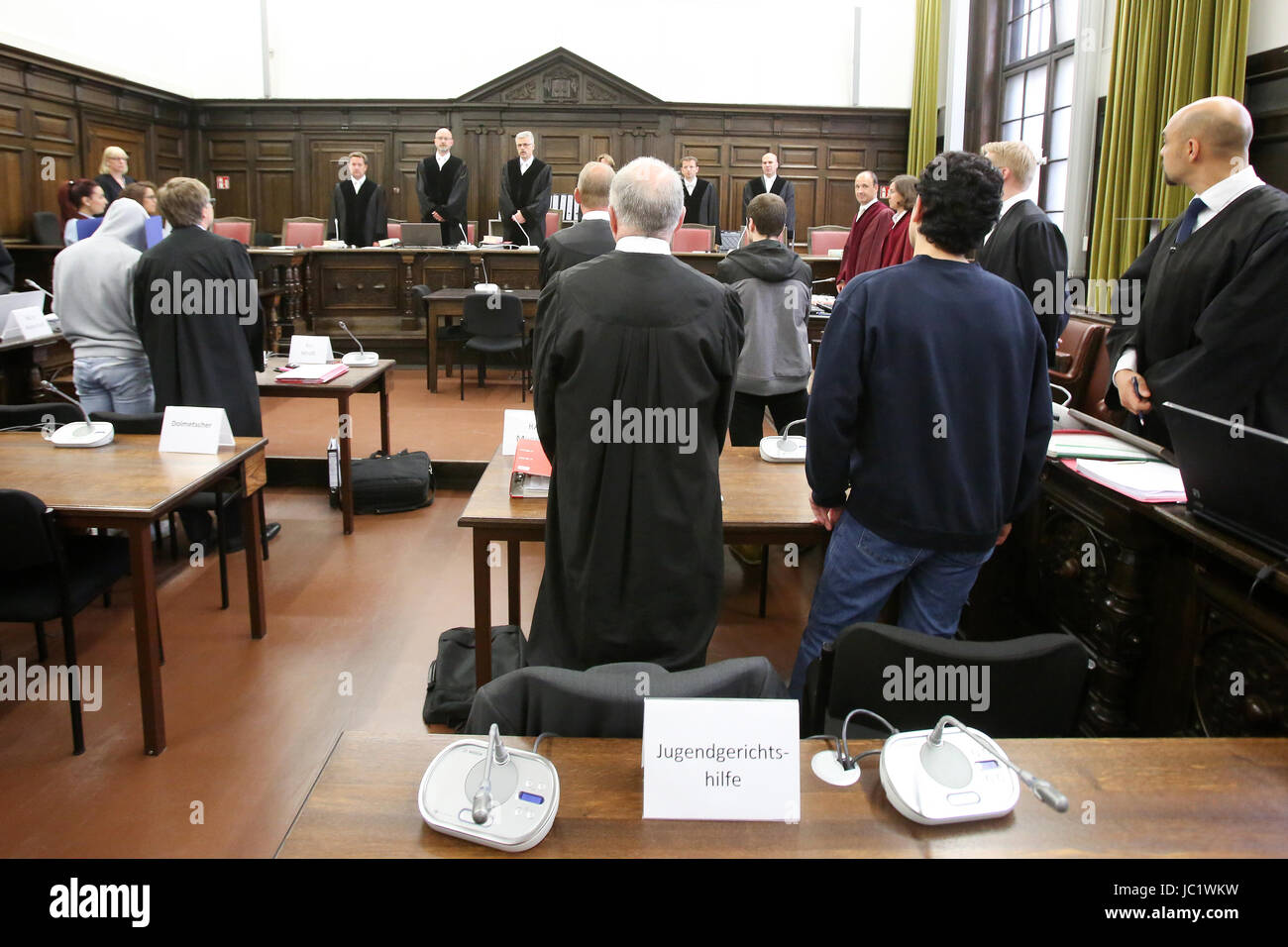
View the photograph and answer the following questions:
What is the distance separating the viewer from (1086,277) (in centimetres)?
644

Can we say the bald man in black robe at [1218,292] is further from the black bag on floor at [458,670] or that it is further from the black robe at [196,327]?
the black robe at [196,327]

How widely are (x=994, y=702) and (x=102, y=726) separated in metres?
2.35

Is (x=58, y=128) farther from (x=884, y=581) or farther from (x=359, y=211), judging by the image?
(x=884, y=581)

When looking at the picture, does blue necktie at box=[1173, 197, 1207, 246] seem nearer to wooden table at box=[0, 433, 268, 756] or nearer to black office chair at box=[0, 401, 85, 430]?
wooden table at box=[0, 433, 268, 756]

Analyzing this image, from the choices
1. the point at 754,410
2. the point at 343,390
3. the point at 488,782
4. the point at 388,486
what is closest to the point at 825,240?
the point at 754,410

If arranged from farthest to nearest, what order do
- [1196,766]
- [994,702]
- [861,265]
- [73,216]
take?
[73,216] → [861,265] → [994,702] → [1196,766]

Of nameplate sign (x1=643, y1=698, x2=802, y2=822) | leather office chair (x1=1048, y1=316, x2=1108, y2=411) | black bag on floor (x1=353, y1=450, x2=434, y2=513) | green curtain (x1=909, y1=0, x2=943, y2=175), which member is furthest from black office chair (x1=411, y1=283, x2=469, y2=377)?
nameplate sign (x1=643, y1=698, x2=802, y2=822)

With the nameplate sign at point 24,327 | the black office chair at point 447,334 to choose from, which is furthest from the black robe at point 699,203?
the nameplate sign at point 24,327

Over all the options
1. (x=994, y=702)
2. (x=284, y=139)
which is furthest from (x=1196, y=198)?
(x=284, y=139)

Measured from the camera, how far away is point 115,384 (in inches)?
142

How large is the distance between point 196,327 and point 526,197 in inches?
211

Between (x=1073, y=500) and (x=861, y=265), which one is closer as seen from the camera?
(x=1073, y=500)

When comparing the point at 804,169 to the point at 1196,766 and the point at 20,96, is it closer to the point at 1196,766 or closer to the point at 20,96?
the point at 20,96

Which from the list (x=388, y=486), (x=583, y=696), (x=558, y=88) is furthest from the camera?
(x=558, y=88)
